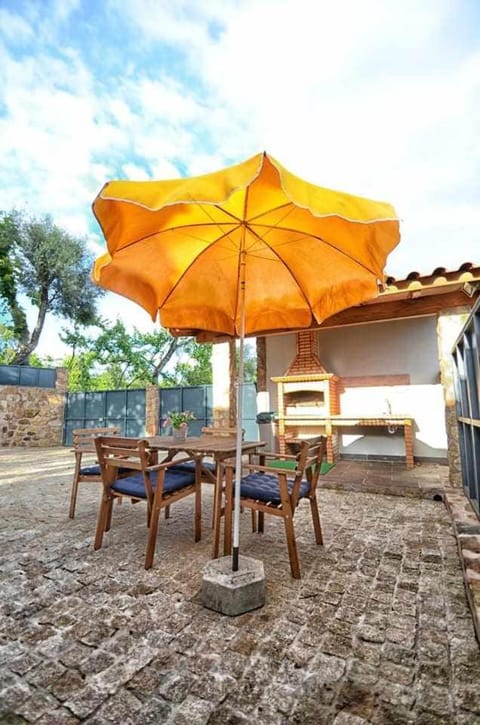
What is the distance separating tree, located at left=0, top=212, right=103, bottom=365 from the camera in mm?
13356

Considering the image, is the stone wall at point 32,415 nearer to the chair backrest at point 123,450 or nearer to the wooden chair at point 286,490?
the chair backrest at point 123,450

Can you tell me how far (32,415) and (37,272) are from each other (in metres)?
6.53

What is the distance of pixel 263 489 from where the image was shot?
87.4 inches

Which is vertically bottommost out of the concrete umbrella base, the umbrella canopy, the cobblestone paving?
the cobblestone paving

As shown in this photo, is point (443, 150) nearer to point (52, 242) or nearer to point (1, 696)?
point (1, 696)

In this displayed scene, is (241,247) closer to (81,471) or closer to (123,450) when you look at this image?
(123,450)

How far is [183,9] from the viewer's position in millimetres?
4531

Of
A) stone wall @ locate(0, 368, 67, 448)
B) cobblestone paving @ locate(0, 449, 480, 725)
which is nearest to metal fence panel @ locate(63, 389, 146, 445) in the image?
stone wall @ locate(0, 368, 67, 448)

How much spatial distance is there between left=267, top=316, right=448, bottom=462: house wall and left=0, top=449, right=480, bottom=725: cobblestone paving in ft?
10.7

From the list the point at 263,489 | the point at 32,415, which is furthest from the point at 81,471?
the point at 32,415

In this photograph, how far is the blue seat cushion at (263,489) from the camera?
2.11 metres

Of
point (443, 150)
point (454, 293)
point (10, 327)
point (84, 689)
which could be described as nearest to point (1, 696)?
point (84, 689)

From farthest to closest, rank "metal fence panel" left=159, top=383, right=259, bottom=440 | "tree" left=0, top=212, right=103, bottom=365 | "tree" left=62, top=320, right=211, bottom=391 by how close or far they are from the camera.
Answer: "tree" left=62, top=320, right=211, bottom=391, "tree" left=0, top=212, right=103, bottom=365, "metal fence panel" left=159, top=383, right=259, bottom=440

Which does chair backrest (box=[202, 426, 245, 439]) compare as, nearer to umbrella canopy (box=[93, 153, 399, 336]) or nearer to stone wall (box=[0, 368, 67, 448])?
umbrella canopy (box=[93, 153, 399, 336])
